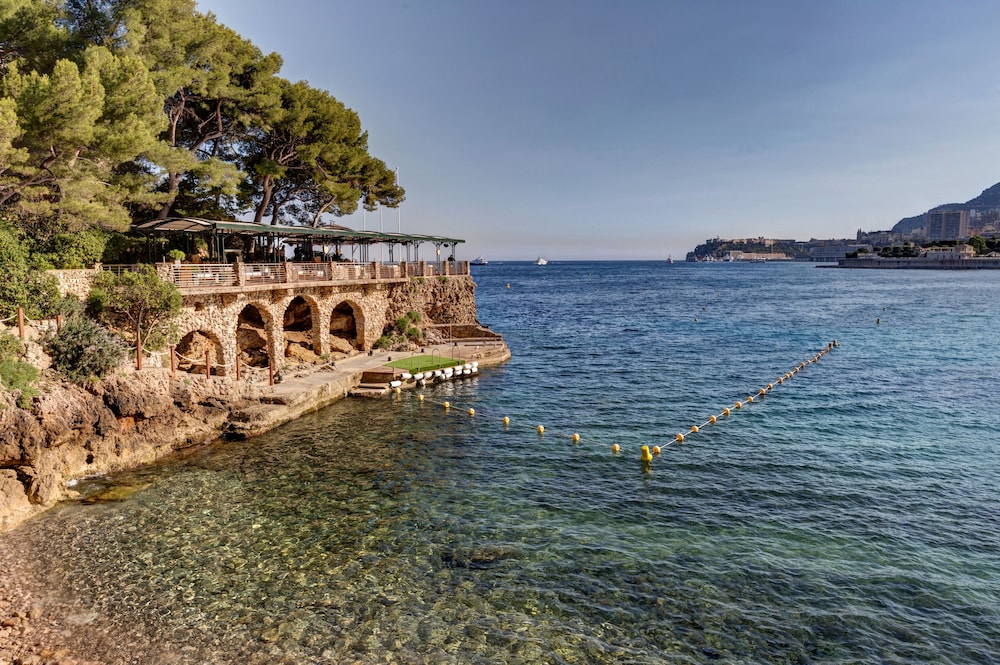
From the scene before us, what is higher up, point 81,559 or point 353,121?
point 353,121

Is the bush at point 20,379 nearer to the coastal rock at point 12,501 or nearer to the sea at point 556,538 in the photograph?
the coastal rock at point 12,501

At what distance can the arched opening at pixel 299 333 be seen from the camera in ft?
110

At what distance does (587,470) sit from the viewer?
1970cm

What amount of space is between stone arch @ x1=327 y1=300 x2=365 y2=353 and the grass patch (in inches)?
186

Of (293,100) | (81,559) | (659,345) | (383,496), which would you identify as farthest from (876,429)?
(293,100)

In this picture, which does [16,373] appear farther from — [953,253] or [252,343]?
[953,253]

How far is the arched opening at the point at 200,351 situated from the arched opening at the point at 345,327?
8.67m

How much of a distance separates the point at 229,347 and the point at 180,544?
14576mm

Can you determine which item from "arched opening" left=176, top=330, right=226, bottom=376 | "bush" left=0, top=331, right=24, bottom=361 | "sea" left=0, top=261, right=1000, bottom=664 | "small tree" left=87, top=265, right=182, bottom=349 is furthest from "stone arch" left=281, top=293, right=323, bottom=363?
"bush" left=0, top=331, right=24, bottom=361

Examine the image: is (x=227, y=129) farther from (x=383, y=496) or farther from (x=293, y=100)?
(x=383, y=496)

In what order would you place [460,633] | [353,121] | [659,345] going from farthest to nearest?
1. [659,345]
2. [353,121]
3. [460,633]

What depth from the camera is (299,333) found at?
3731 centimetres

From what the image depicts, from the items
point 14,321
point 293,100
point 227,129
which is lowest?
point 14,321

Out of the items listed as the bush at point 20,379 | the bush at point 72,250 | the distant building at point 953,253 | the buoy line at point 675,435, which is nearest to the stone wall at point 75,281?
the bush at point 72,250
